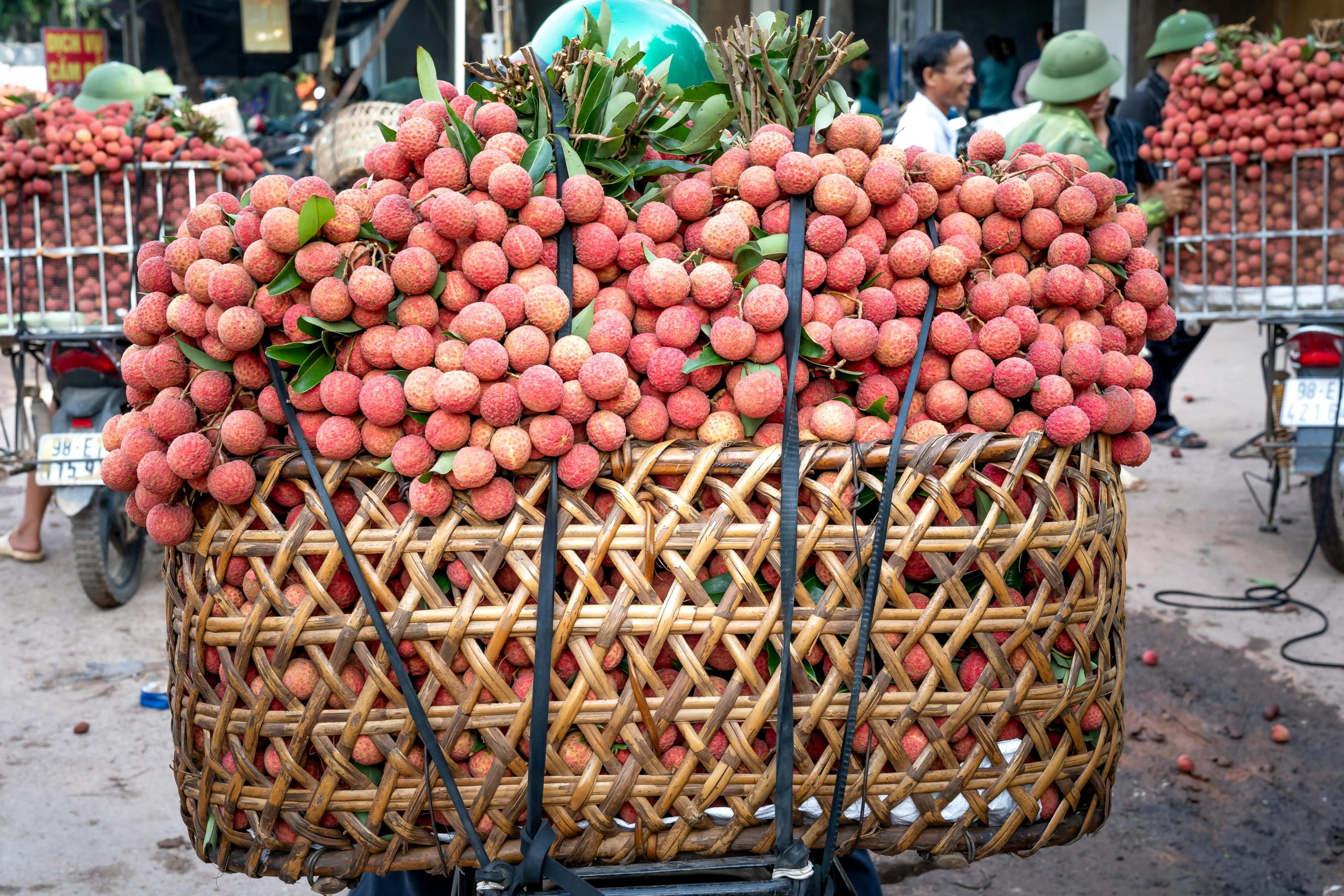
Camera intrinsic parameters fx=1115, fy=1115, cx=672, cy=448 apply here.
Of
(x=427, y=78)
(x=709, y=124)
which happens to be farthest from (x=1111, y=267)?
(x=427, y=78)

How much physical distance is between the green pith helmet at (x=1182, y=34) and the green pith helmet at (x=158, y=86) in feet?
13.8

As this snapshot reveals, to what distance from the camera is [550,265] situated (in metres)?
1.18

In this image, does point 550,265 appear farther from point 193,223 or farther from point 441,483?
point 193,223

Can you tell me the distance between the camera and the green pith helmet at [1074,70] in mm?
3930

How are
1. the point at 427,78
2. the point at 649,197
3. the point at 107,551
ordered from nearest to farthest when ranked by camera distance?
1. the point at 649,197
2. the point at 427,78
3. the point at 107,551

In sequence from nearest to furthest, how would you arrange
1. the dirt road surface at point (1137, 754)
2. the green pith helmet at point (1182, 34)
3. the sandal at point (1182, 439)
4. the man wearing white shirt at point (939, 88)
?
the dirt road surface at point (1137, 754)
the man wearing white shirt at point (939, 88)
the green pith helmet at point (1182, 34)
the sandal at point (1182, 439)

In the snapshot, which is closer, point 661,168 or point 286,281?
point 286,281

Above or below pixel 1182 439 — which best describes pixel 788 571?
above

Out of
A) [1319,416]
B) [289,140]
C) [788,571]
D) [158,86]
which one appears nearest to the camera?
[788,571]

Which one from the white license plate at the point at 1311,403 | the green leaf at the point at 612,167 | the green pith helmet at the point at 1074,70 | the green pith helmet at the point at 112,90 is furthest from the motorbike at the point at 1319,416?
the green pith helmet at the point at 112,90

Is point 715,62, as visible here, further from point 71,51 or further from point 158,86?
point 71,51

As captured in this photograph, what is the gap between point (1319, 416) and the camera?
3537 mm

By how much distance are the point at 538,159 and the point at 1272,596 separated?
3.24m

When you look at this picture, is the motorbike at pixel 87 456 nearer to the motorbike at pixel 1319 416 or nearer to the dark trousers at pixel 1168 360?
the motorbike at pixel 1319 416
